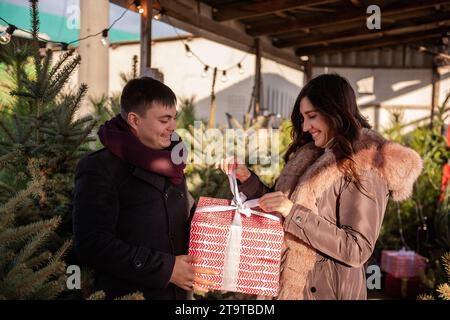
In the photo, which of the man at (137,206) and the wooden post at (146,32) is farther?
the wooden post at (146,32)

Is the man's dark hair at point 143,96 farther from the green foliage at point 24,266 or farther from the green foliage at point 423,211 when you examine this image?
the green foliage at point 423,211

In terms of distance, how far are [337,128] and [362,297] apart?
678mm

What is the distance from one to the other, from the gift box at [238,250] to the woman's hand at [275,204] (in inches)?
2.3

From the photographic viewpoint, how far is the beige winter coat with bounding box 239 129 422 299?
5.16ft

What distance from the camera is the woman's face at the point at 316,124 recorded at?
1.77m

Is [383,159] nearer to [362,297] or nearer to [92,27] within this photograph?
[362,297]

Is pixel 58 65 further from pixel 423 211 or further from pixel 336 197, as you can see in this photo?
pixel 423 211

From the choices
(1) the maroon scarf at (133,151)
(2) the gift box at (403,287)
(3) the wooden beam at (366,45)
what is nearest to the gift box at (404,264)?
(2) the gift box at (403,287)

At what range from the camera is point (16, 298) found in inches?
42.1

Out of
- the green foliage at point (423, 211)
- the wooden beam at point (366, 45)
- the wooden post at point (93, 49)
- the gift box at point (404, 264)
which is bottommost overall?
the gift box at point (404, 264)

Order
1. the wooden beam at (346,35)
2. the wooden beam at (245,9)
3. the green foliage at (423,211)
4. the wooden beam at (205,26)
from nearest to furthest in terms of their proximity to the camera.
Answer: the wooden beam at (205,26), the green foliage at (423,211), the wooden beam at (245,9), the wooden beam at (346,35)

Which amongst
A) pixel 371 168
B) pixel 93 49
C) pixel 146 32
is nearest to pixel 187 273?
pixel 371 168

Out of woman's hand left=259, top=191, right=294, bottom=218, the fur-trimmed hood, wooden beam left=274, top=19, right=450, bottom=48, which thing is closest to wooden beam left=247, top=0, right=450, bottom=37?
wooden beam left=274, top=19, right=450, bottom=48
